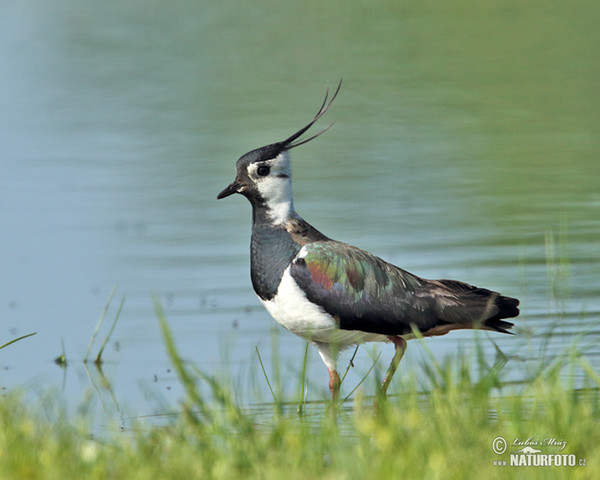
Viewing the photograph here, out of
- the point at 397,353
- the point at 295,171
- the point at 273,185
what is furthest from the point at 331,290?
the point at 295,171

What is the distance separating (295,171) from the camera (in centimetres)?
1248

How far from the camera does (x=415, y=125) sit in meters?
14.4

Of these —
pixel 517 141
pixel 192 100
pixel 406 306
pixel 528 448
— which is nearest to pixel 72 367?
pixel 406 306

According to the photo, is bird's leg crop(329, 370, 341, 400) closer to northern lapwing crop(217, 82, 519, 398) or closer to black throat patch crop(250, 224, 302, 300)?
northern lapwing crop(217, 82, 519, 398)

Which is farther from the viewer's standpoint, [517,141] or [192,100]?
[192,100]

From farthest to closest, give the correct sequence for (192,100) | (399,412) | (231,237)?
(192,100)
(231,237)
(399,412)

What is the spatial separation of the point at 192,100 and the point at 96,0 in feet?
39.5

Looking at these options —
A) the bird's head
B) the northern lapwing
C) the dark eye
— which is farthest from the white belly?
the dark eye

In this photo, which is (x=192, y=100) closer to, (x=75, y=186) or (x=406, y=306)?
(x=75, y=186)

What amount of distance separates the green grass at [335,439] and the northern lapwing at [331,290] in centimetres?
109

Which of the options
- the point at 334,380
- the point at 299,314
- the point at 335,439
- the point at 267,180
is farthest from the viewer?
the point at 267,180

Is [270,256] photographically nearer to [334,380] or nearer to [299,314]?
[299,314]
